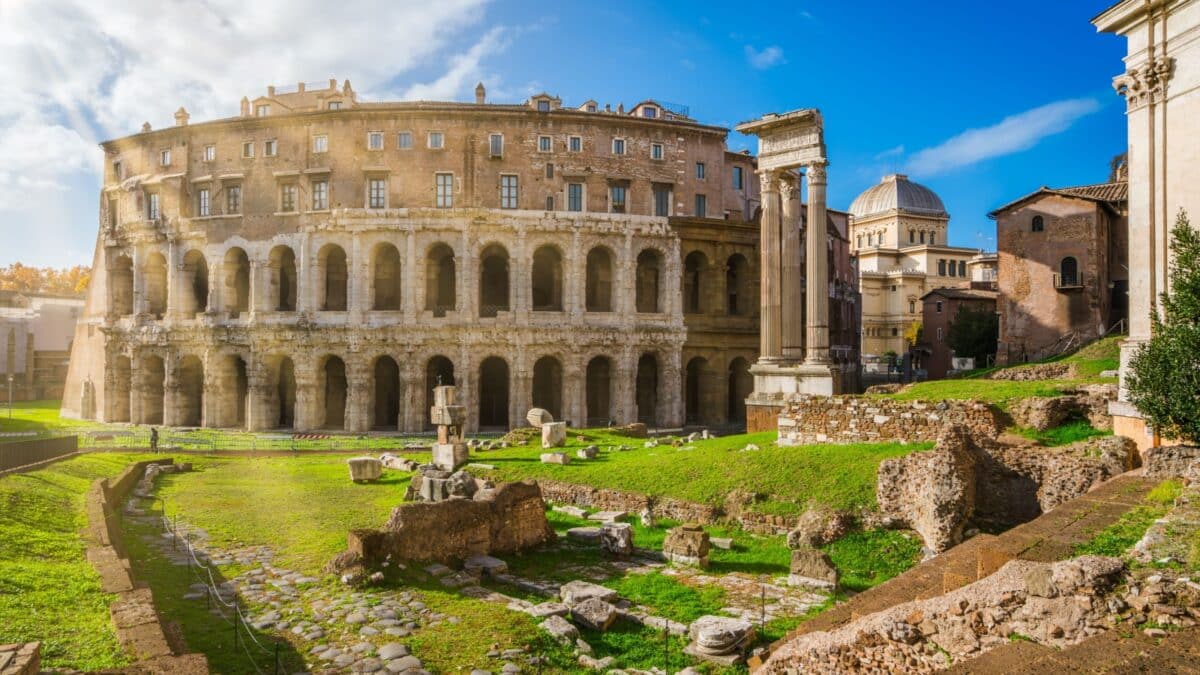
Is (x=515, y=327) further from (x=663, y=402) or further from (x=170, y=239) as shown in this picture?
(x=170, y=239)

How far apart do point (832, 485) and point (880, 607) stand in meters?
7.53

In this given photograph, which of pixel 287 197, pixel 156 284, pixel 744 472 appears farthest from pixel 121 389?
pixel 744 472

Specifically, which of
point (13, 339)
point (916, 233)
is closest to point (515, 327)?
point (13, 339)

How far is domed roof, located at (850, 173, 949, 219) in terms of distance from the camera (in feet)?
263

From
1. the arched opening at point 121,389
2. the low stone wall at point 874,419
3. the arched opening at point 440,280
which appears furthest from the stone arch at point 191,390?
the low stone wall at point 874,419

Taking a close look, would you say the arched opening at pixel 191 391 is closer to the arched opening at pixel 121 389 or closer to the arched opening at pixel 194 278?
the arched opening at pixel 194 278

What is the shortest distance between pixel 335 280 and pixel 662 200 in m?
17.7

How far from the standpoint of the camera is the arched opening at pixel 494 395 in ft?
126

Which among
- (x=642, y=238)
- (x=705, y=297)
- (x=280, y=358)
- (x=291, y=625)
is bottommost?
(x=291, y=625)

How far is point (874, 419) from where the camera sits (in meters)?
17.9

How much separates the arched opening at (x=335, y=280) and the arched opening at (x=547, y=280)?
9.59 metres

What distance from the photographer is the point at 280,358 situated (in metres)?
38.0

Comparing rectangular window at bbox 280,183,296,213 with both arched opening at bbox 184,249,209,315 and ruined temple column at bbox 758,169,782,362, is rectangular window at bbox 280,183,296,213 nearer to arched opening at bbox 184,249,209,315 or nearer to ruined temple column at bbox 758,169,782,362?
arched opening at bbox 184,249,209,315

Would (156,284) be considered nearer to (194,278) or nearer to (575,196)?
(194,278)
